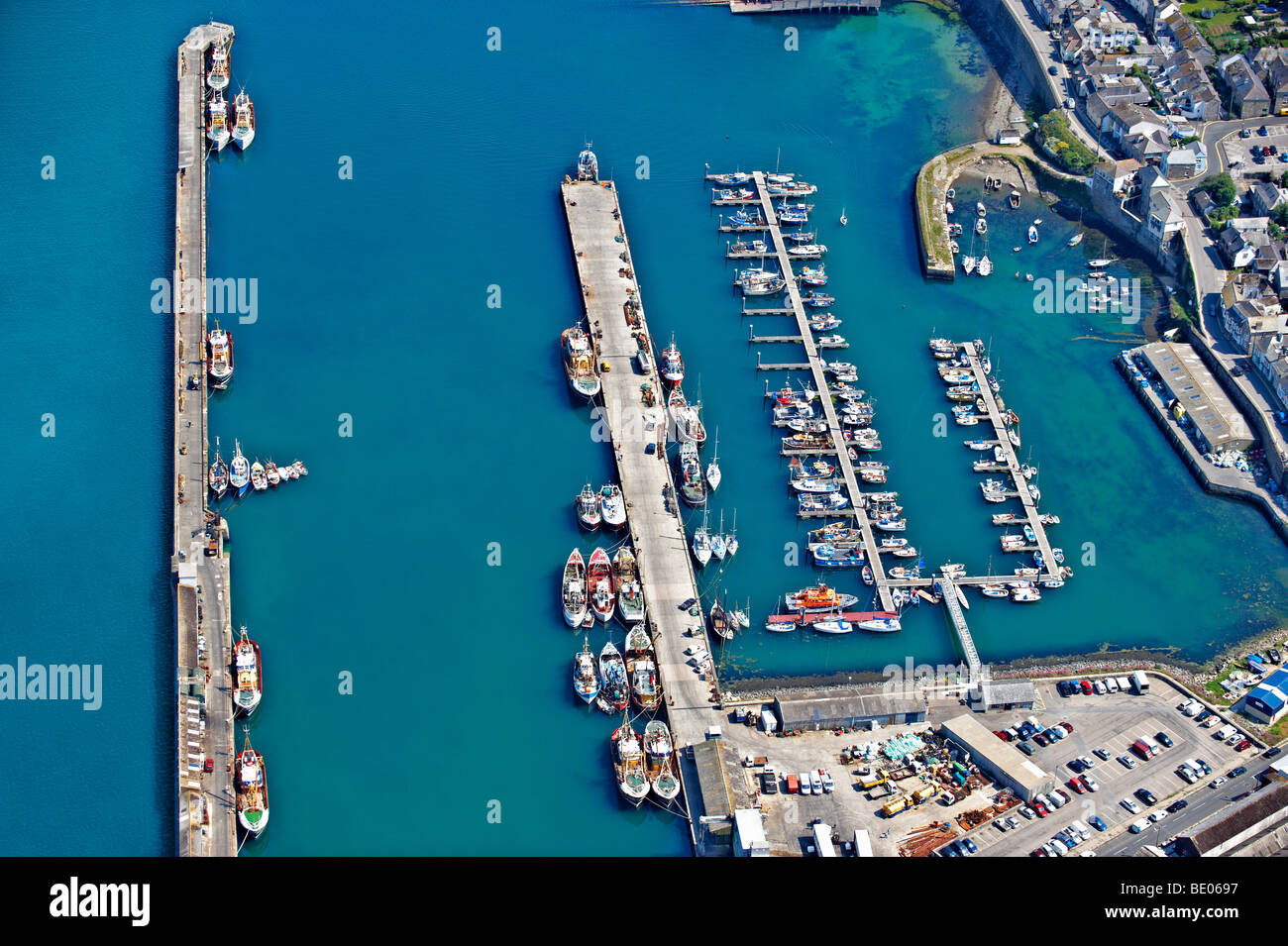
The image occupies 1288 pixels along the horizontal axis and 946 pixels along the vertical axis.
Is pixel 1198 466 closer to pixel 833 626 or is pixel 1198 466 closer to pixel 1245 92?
pixel 833 626

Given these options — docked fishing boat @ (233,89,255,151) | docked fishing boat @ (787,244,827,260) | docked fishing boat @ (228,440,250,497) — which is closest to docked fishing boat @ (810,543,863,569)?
docked fishing boat @ (787,244,827,260)

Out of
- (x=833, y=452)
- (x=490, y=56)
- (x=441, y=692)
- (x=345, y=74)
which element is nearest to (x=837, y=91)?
(x=490, y=56)

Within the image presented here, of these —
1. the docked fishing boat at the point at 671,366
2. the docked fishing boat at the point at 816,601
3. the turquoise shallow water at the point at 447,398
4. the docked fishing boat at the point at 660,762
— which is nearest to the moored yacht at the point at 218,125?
the turquoise shallow water at the point at 447,398

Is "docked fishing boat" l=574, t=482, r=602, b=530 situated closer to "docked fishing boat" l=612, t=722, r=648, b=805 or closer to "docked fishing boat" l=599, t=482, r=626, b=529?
"docked fishing boat" l=599, t=482, r=626, b=529

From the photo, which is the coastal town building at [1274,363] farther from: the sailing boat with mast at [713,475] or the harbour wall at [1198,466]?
the sailing boat with mast at [713,475]

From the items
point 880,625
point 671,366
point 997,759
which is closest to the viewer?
point 997,759

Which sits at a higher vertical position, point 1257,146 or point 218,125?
point 218,125

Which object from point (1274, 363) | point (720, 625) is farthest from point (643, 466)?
point (1274, 363)
